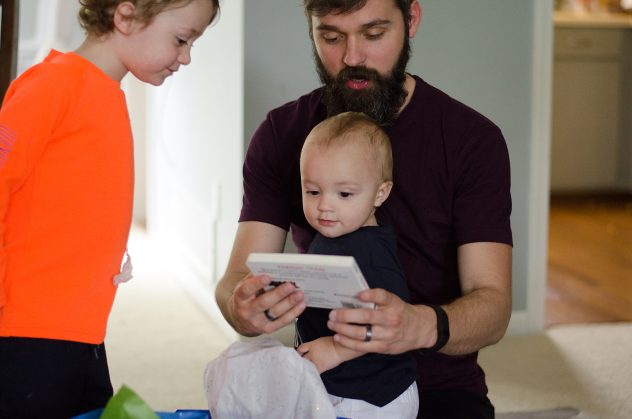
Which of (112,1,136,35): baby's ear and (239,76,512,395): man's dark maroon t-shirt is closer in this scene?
(112,1,136,35): baby's ear

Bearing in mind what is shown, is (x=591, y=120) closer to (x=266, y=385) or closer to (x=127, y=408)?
(x=266, y=385)

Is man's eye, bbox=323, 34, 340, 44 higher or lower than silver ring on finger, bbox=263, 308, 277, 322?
higher

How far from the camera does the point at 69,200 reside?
136 cm

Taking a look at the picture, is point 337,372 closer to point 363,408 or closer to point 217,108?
point 363,408

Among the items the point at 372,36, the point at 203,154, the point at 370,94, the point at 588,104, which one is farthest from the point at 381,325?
A: the point at 588,104

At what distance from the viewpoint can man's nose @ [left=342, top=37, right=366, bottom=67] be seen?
159 cm

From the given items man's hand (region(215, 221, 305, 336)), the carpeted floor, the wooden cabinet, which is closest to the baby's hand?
man's hand (region(215, 221, 305, 336))

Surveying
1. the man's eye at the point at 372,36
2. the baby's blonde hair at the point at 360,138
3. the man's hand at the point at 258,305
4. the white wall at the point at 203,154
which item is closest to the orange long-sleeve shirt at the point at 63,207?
the man's hand at the point at 258,305

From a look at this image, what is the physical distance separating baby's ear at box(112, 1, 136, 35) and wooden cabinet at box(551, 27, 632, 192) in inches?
169

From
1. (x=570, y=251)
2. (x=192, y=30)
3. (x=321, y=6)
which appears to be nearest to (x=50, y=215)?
(x=192, y=30)

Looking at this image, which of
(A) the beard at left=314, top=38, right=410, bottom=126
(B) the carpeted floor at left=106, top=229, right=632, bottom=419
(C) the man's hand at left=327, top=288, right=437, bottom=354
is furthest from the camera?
(B) the carpeted floor at left=106, top=229, right=632, bottom=419

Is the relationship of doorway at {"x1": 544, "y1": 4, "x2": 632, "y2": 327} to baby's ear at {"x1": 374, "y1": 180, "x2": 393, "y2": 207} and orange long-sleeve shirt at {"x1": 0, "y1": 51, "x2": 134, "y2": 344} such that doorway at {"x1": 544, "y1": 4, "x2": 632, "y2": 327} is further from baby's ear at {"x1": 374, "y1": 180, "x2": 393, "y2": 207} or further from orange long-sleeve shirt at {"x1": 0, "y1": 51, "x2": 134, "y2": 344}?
orange long-sleeve shirt at {"x1": 0, "y1": 51, "x2": 134, "y2": 344}

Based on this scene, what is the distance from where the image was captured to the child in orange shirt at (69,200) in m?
1.31

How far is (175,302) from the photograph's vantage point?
3484 millimetres
